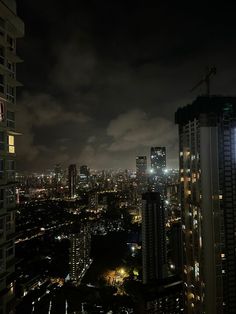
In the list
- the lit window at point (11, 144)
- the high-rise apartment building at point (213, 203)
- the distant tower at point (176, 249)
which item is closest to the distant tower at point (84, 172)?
the distant tower at point (176, 249)

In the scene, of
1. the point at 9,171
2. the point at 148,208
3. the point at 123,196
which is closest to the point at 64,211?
the point at 123,196

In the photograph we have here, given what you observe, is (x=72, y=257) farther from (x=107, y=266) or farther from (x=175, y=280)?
(x=175, y=280)

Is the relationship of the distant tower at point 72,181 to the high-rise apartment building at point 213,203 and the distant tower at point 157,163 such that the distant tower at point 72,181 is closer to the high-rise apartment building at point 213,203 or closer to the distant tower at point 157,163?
the distant tower at point 157,163

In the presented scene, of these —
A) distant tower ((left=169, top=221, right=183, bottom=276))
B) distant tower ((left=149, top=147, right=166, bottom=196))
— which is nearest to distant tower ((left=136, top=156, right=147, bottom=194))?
distant tower ((left=149, top=147, right=166, bottom=196))

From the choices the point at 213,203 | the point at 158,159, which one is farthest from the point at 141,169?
the point at 213,203

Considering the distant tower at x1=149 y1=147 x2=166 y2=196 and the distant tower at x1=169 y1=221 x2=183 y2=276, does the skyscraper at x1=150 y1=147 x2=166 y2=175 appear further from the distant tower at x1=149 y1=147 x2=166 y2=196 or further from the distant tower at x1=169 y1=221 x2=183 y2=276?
the distant tower at x1=169 y1=221 x2=183 y2=276
